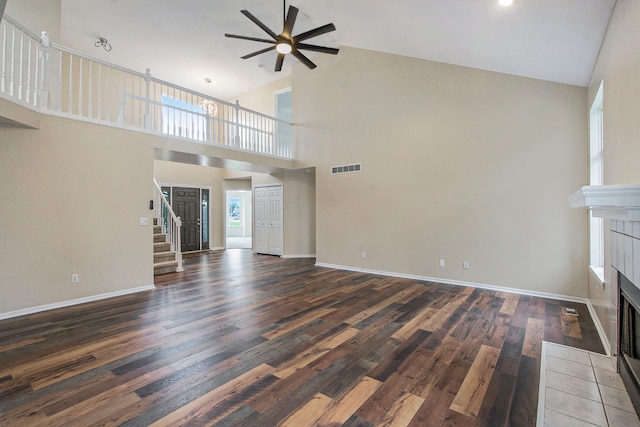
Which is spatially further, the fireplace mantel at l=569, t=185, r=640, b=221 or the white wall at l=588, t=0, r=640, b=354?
the white wall at l=588, t=0, r=640, b=354

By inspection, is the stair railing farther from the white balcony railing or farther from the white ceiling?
the white ceiling

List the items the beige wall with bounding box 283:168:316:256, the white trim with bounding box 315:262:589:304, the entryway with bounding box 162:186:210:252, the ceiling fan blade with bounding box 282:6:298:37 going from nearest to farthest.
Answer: the ceiling fan blade with bounding box 282:6:298:37
the white trim with bounding box 315:262:589:304
the beige wall with bounding box 283:168:316:256
the entryway with bounding box 162:186:210:252

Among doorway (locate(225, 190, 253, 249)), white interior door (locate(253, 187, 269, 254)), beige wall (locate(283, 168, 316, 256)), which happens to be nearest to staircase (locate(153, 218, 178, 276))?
white interior door (locate(253, 187, 269, 254))

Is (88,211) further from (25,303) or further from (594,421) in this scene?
(594,421)

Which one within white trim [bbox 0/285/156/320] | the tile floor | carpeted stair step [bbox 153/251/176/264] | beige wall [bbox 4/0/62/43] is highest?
beige wall [bbox 4/0/62/43]

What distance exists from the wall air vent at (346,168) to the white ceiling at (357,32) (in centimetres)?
230

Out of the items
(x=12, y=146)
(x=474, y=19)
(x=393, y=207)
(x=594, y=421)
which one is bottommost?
(x=594, y=421)

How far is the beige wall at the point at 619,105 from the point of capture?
1.89 m

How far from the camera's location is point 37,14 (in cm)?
424

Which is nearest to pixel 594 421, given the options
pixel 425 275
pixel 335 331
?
pixel 335 331

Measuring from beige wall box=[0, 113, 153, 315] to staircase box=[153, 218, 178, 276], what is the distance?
1247 mm

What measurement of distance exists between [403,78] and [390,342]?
16.0 feet

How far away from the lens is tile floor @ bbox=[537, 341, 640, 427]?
1.77 meters

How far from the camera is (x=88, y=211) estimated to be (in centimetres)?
411
